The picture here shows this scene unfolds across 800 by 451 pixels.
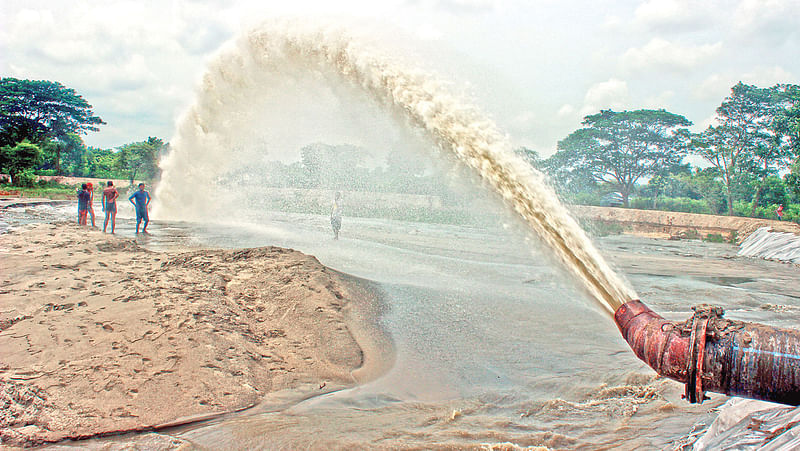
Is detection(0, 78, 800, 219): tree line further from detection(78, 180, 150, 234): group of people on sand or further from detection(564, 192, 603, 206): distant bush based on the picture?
detection(78, 180, 150, 234): group of people on sand

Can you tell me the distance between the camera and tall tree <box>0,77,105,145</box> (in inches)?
1586

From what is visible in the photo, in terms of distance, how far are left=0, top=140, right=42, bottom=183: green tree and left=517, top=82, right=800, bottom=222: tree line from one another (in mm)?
33956

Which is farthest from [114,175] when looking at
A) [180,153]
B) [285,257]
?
[285,257]

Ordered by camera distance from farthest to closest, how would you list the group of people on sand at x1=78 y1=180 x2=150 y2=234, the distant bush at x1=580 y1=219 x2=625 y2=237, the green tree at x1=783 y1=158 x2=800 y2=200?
the distant bush at x1=580 y1=219 x2=625 y2=237 < the green tree at x1=783 y1=158 x2=800 y2=200 < the group of people on sand at x1=78 y1=180 x2=150 y2=234

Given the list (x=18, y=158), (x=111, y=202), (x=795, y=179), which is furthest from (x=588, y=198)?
(x=18, y=158)

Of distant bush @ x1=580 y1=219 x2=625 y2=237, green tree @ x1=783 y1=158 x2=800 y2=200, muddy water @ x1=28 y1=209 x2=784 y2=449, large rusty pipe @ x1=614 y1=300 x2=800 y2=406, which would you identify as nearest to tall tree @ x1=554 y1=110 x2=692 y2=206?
distant bush @ x1=580 y1=219 x2=625 y2=237

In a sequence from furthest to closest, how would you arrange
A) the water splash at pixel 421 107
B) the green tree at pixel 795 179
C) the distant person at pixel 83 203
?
the green tree at pixel 795 179 → the distant person at pixel 83 203 → the water splash at pixel 421 107

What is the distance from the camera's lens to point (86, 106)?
48094 mm

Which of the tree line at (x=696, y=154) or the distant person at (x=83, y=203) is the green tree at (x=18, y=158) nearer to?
the distant person at (x=83, y=203)

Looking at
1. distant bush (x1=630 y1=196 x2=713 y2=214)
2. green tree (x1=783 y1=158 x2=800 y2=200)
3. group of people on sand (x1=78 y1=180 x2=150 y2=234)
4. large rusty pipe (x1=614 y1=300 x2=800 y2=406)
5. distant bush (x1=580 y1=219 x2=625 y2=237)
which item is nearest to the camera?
large rusty pipe (x1=614 y1=300 x2=800 y2=406)

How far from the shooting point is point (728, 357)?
8.43ft

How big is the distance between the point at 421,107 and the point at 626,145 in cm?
4437

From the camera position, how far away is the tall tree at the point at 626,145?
145 feet

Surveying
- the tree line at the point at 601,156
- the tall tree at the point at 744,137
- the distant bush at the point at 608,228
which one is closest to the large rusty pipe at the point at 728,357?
the tree line at the point at 601,156
